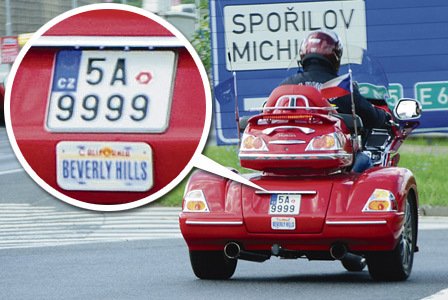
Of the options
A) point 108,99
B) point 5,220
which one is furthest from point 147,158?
point 5,220

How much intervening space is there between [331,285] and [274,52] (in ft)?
45.4

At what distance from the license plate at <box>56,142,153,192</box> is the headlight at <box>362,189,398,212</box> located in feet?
19.0

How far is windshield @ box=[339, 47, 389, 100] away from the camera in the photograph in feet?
28.9

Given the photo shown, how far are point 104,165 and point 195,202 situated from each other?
6057mm

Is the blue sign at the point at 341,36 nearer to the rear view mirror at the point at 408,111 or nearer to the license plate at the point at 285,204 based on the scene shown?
the rear view mirror at the point at 408,111

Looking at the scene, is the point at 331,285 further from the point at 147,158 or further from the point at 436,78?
the point at 436,78

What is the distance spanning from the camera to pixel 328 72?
26.6ft

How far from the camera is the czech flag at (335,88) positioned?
25.1 ft

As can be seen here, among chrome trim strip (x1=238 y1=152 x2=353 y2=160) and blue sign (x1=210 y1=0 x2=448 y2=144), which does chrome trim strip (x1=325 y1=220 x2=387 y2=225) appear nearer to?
chrome trim strip (x1=238 y1=152 x2=353 y2=160)

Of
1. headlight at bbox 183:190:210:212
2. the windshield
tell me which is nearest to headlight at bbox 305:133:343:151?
headlight at bbox 183:190:210:212

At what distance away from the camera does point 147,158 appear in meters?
1.80

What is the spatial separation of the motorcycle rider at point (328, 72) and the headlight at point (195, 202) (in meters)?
0.91

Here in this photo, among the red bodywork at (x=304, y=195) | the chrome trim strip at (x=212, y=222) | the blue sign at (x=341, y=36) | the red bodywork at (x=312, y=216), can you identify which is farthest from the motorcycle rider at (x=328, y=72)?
the blue sign at (x=341, y=36)

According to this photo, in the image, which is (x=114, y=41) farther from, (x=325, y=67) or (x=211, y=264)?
(x=211, y=264)
